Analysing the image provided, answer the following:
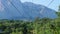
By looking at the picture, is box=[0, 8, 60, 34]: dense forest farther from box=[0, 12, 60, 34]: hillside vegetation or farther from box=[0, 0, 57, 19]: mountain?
box=[0, 0, 57, 19]: mountain

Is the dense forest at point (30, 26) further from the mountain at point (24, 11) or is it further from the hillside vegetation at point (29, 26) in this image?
the mountain at point (24, 11)

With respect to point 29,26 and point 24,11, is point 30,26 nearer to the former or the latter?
point 29,26

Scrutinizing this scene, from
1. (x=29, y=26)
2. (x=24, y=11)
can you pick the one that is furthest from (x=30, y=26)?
(x=24, y=11)

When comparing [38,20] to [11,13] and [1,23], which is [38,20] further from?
[1,23]

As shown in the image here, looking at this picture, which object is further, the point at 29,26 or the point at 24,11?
the point at 29,26

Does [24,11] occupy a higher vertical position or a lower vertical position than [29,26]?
higher

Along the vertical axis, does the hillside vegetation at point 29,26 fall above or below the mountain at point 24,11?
below

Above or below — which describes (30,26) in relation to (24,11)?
below

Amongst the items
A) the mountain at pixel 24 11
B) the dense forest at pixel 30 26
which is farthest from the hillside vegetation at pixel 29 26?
the mountain at pixel 24 11

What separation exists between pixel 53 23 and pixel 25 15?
39.0 inches

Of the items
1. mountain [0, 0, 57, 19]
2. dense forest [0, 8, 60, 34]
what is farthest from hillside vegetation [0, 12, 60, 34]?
mountain [0, 0, 57, 19]

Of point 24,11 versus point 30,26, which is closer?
point 24,11

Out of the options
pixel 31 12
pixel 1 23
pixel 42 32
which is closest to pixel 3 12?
pixel 31 12

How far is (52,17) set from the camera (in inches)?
313
